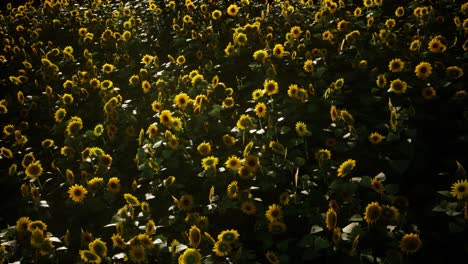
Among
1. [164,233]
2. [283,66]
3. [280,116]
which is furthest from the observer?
[283,66]

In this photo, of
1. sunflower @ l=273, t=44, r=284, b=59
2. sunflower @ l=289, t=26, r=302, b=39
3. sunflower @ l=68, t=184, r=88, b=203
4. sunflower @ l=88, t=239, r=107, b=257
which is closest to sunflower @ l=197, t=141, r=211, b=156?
sunflower @ l=68, t=184, r=88, b=203

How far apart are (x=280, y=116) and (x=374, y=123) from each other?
0.91 meters

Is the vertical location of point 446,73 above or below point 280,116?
above

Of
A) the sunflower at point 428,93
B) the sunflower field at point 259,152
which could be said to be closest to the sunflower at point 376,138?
the sunflower field at point 259,152

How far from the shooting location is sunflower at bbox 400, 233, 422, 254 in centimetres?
241

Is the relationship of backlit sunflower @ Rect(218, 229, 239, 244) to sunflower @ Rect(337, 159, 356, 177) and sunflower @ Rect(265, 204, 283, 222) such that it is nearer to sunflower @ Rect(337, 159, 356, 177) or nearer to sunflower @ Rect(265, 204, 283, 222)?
sunflower @ Rect(265, 204, 283, 222)

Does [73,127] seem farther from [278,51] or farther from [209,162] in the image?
[278,51]

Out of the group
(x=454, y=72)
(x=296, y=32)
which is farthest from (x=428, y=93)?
(x=296, y=32)

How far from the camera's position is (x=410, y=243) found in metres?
2.42

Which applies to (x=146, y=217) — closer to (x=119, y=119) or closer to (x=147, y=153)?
(x=147, y=153)

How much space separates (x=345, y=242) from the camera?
2707 mm

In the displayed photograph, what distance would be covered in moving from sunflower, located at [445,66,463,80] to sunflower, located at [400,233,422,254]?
2.09m

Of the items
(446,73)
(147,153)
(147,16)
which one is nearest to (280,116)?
(147,153)

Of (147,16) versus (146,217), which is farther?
(147,16)
